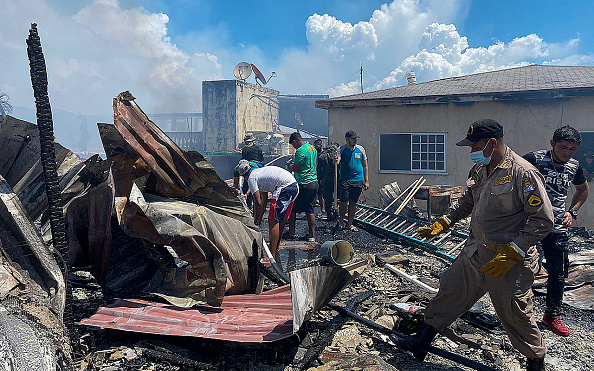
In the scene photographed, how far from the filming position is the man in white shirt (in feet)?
16.5

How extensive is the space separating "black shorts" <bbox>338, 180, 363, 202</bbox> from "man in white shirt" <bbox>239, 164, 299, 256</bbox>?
2.12 meters

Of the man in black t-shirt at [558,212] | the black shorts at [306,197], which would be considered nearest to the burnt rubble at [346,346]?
the man in black t-shirt at [558,212]

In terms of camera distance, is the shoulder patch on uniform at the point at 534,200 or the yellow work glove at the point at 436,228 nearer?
the shoulder patch on uniform at the point at 534,200

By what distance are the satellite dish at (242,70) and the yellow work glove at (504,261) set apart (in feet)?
84.1

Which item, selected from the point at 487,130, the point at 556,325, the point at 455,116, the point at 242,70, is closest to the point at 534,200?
the point at 487,130

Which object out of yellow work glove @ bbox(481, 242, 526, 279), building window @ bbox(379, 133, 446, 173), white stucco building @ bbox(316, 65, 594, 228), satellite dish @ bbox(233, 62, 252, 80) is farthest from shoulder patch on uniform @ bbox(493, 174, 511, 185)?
satellite dish @ bbox(233, 62, 252, 80)

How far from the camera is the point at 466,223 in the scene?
324 inches

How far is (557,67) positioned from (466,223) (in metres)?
7.48

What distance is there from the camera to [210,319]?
299 cm

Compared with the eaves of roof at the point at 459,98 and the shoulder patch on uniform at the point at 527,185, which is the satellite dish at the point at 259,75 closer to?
the eaves of roof at the point at 459,98

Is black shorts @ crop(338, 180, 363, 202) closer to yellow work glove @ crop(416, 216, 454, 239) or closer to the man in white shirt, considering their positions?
the man in white shirt

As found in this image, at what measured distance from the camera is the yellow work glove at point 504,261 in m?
2.40

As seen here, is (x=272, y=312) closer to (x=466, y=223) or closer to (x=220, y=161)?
(x=466, y=223)

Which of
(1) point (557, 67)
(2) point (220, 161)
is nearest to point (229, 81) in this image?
(2) point (220, 161)
